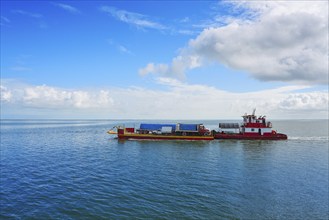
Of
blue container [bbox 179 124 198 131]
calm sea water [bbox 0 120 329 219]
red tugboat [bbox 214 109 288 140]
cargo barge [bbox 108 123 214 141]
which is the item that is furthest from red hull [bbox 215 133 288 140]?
calm sea water [bbox 0 120 329 219]

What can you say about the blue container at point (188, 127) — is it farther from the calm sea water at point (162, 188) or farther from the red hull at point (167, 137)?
the calm sea water at point (162, 188)

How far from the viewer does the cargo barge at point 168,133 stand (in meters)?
83.4

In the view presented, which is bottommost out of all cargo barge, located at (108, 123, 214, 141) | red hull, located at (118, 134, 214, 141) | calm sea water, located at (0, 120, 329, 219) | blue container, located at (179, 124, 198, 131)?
calm sea water, located at (0, 120, 329, 219)

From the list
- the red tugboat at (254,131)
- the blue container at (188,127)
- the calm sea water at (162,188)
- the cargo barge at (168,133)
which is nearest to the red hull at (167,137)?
the cargo barge at (168,133)

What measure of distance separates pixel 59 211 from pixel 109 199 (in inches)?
208

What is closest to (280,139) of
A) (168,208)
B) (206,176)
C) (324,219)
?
(206,176)

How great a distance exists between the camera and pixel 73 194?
93.2 ft

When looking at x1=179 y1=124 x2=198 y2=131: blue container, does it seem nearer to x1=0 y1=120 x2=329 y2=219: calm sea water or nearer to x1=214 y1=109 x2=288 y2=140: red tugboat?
x1=214 y1=109 x2=288 y2=140: red tugboat

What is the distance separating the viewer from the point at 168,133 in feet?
280

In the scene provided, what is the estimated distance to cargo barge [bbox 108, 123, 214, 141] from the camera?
8338cm

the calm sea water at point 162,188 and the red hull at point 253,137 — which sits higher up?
the red hull at point 253,137

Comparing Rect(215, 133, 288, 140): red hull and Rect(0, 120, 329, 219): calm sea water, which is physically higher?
Rect(215, 133, 288, 140): red hull

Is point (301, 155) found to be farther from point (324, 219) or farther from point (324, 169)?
point (324, 219)

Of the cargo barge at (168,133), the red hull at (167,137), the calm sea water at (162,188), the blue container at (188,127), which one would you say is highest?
the blue container at (188,127)
